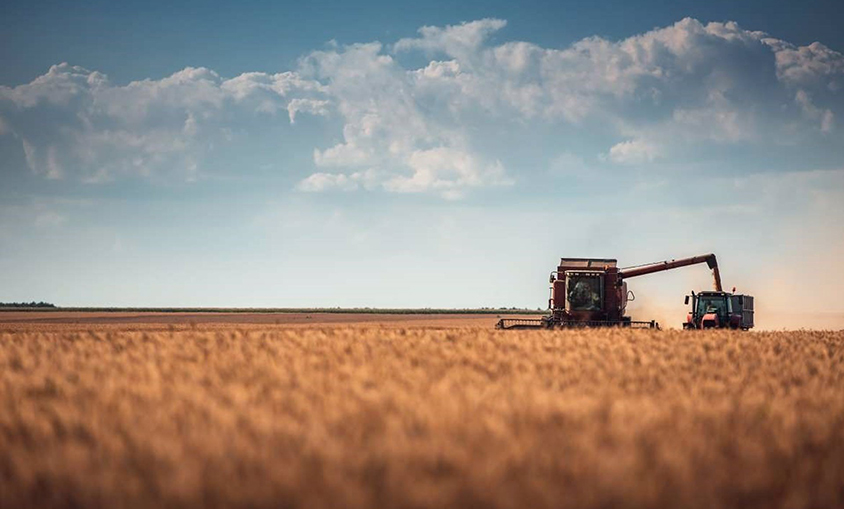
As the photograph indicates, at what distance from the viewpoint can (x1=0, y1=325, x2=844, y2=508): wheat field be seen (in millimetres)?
5066

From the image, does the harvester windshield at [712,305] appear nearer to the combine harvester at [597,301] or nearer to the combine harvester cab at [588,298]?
the combine harvester at [597,301]

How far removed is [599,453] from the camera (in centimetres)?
578

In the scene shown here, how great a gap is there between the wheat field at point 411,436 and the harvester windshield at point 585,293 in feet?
66.3

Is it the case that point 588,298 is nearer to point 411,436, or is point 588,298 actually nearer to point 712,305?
point 712,305

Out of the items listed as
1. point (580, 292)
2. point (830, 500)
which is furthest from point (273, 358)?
point (580, 292)

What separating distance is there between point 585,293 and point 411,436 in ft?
88.0

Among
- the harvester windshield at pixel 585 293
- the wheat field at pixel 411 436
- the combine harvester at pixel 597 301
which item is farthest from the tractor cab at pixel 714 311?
the wheat field at pixel 411 436

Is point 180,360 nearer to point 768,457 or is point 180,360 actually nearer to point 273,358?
Answer: point 273,358

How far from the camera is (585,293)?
32.5 m

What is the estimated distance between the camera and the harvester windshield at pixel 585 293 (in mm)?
32438

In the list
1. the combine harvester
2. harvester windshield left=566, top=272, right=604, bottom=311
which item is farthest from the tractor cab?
harvester windshield left=566, top=272, right=604, bottom=311

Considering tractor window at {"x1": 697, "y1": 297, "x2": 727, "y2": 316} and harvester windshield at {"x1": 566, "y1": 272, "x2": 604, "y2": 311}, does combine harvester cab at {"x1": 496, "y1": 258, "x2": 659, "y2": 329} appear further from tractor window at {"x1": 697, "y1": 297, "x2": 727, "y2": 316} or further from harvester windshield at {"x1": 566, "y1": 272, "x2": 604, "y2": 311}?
tractor window at {"x1": 697, "y1": 297, "x2": 727, "y2": 316}

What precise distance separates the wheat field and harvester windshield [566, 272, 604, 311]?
66.3 ft

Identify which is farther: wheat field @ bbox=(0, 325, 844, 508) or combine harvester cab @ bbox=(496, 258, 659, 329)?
combine harvester cab @ bbox=(496, 258, 659, 329)
